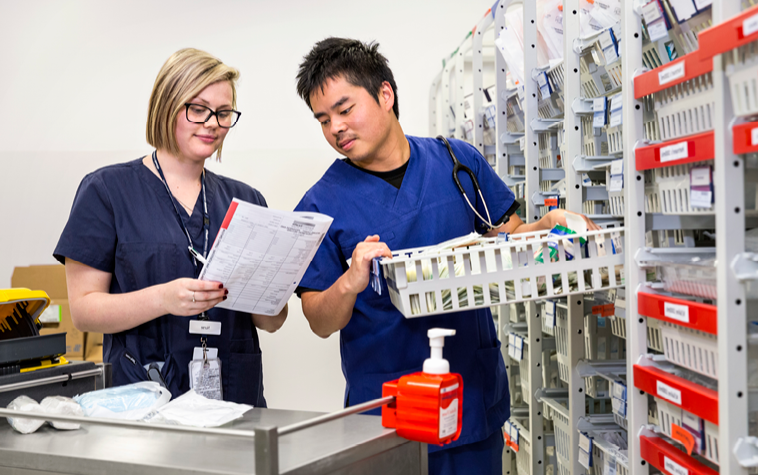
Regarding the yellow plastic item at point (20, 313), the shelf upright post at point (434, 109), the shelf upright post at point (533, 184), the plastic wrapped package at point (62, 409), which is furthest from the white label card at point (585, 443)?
the shelf upright post at point (434, 109)

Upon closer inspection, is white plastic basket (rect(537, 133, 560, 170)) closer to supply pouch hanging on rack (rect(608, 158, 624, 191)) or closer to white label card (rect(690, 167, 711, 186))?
supply pouch hanging on rack (rect(608, 158, 624, 191))

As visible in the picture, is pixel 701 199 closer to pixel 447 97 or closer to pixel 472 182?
pixel 472 182

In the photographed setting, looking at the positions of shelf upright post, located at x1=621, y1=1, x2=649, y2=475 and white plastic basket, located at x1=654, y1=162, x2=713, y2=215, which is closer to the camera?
white plastic basket, located at x1=654, y1=162, x2=713, y2=215

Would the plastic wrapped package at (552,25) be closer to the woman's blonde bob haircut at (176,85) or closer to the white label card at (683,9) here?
the white label card at (683,9)

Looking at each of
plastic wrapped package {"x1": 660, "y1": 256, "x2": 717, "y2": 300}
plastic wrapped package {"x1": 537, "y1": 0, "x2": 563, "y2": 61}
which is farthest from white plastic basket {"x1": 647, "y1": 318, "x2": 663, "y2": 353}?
plastic wrapped package {"x1": 537, "y1": 0, "x2": 563, "y2": 61}

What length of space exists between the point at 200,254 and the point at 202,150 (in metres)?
0.30

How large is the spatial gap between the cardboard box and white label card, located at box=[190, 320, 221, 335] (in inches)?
114

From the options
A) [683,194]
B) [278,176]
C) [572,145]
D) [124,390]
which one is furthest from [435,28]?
[124,390]

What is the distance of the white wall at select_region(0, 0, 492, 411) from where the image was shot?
4516mm

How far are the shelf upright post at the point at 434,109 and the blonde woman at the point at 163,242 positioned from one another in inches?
117

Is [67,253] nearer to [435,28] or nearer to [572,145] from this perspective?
[572,145]

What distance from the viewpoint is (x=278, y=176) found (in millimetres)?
4594

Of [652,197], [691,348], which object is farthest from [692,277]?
[652,197]

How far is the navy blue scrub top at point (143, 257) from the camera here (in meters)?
1.62
